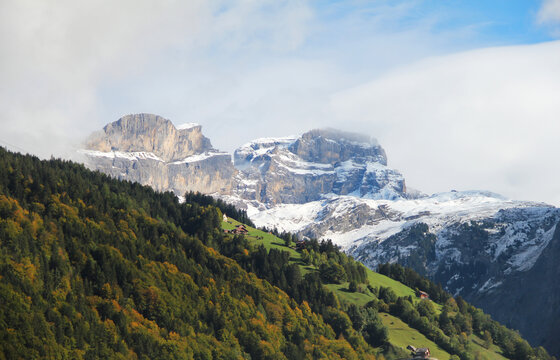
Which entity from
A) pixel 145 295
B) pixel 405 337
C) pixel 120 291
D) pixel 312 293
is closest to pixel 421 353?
pixel 405 337

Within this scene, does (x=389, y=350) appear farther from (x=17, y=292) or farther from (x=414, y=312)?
(x=17, y=292)

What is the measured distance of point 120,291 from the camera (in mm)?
133750

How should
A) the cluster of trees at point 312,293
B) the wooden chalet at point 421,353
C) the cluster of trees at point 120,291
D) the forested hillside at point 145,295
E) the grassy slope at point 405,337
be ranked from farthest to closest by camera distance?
the grassy slope at point 405,337
the cluster of trees at point 312,293
the wooden chalet at point 421,353
the forested hillside at point 145,295
the cluster of trees at point 120,291

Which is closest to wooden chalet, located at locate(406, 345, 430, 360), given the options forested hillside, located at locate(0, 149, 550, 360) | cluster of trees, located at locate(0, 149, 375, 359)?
forested hillside, located at locate(0, 149, 550, 360)

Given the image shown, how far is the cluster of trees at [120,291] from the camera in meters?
114

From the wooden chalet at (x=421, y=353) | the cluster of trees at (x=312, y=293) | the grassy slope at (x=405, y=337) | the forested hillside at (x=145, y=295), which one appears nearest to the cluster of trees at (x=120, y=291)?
the forested hillside at (x=145, y=295)

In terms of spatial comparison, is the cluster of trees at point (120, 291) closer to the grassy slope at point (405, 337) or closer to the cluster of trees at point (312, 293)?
the cluster of trees at point (312, 293)

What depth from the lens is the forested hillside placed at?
116000 mm

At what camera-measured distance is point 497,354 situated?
7849 inches

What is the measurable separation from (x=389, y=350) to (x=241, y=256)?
50632mm

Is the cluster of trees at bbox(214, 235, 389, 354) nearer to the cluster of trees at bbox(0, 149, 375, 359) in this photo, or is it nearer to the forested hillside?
the forested hillside

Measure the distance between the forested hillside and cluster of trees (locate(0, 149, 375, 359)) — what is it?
0.92 ft

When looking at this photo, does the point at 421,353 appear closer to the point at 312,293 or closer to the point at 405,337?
the point at 405,337

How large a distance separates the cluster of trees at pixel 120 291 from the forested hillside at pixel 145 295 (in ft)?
0.92
